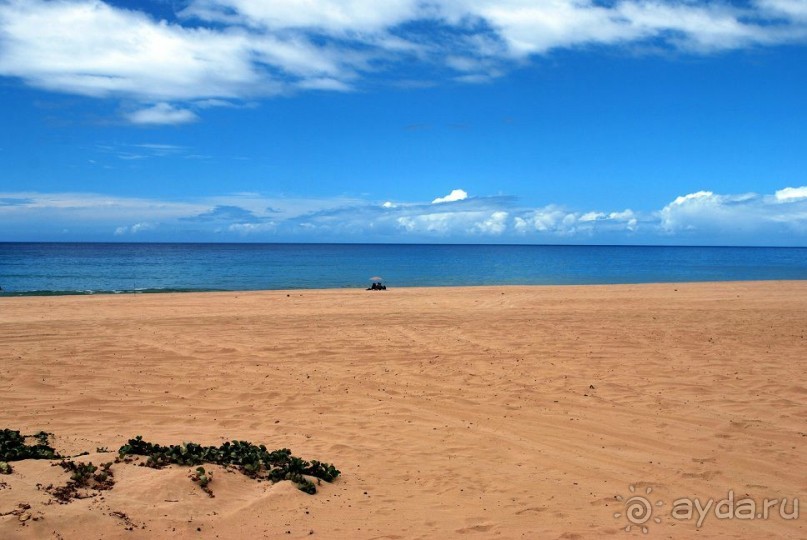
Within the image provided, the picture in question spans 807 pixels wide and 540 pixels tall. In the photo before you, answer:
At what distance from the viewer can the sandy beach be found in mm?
5133

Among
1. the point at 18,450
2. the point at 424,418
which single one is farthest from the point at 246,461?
the point at 424,418

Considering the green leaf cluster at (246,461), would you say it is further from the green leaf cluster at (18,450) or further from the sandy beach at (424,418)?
the green leaf cluster at (18,450)

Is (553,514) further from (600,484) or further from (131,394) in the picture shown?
(131,394)

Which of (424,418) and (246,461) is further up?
(246,461)

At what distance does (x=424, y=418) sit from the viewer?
825 centimetres

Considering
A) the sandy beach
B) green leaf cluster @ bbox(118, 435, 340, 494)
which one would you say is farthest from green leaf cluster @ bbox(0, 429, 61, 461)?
green leaf cluster @ bbox(118, 435, 340, 494)

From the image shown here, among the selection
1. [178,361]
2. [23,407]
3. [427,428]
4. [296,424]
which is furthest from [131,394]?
[427,428]

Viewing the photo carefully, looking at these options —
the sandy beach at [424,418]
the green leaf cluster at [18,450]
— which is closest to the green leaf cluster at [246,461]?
the sandy beach at [424,418]

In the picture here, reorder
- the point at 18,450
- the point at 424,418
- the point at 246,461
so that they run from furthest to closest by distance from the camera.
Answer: the point at 424,418
the point at 246,461
the point at 18,450

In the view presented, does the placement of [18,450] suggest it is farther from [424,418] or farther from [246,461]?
[424,418]

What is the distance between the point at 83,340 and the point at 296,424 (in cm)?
761

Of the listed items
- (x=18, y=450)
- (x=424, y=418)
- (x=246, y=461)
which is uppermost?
(x=18, y=450)

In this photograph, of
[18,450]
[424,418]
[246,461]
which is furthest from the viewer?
[424,418]

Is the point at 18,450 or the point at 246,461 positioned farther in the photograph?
the point at 246,461
